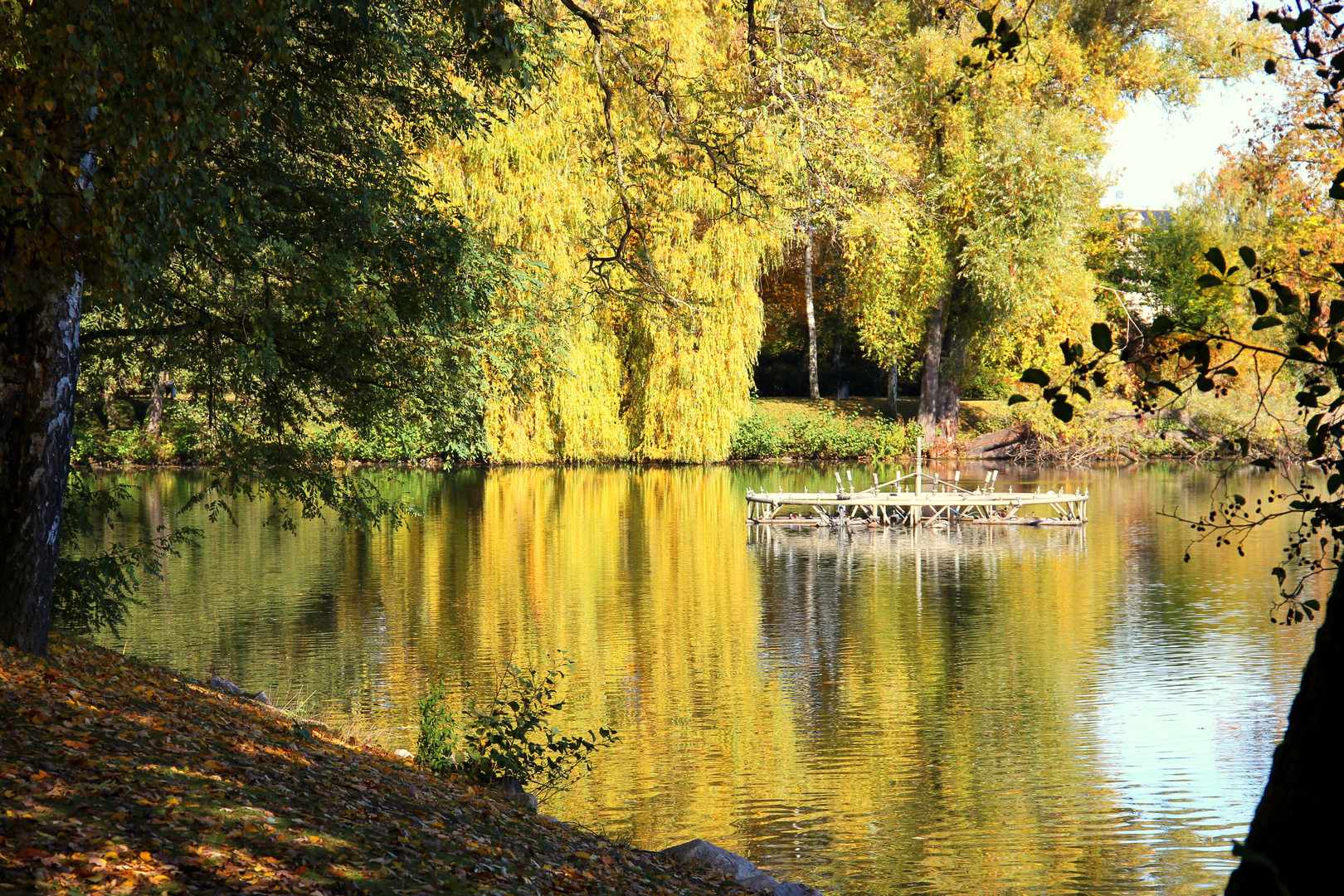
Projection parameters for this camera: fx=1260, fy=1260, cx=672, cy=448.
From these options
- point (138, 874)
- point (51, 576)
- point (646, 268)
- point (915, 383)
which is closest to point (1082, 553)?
point (646, 268)

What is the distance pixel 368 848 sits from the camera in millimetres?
5367

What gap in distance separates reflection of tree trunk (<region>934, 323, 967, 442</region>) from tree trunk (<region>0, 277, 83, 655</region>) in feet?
116

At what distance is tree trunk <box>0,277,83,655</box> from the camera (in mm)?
7285

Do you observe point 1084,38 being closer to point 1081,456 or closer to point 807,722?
point 1081,456

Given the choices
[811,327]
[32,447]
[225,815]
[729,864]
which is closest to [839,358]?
[811,327]

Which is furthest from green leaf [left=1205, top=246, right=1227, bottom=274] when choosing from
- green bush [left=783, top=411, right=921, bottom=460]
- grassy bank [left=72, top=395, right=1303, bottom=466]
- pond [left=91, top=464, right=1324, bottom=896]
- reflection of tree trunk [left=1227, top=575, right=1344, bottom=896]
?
green bush [left=783, top=411, right=921, bottom=460]

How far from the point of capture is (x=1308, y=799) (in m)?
2.84

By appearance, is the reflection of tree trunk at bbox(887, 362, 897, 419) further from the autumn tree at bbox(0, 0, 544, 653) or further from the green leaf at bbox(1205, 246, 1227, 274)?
the green leaf at bbox(1205, 246, 1227, 274)

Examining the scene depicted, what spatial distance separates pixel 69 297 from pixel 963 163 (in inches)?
1235

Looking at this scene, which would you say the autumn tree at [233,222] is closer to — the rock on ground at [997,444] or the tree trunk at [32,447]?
the tree trunk at [32,447]

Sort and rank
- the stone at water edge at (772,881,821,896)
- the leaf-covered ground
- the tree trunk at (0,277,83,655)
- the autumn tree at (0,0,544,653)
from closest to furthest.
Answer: the leaf-covered ground < the autumn tree at (0,0,544,653) < the stone at water edge at (772,881,821,896) < the tree trunk at (0,277,83,655)

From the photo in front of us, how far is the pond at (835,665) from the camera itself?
28.3ft

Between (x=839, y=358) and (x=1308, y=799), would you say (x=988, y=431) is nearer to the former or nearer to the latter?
(x=839, y=358)

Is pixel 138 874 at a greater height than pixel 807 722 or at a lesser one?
greater
